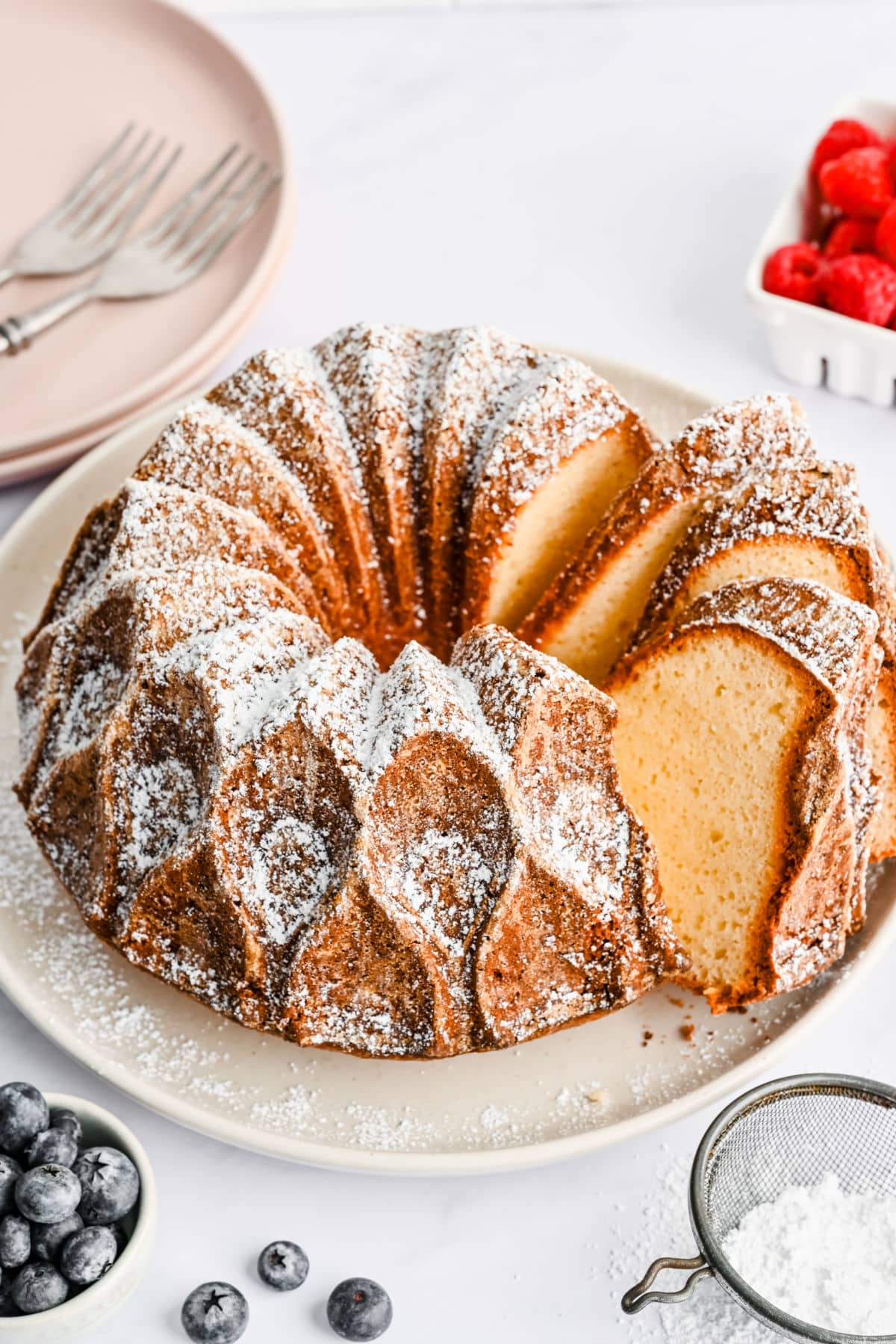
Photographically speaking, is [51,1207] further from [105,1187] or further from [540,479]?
[540,479]

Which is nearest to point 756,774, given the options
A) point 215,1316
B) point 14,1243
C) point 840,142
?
point 215,1316

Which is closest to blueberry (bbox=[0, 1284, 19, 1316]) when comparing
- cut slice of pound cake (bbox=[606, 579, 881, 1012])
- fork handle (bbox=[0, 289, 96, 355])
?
cut slice of pound cake (bbox=[606, 579, 881, 1012])

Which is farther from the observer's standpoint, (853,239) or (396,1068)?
(853,239)

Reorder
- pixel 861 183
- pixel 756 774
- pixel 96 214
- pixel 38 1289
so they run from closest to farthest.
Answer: pixel 38 1289, pixel 756 774, pixel 861 183, pixel 96 214

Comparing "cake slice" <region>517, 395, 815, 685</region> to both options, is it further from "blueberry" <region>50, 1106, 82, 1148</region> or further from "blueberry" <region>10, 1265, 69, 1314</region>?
"blueberry" <region>10, 1265, 69, 1314</region>

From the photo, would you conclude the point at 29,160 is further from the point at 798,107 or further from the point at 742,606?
the point at 742,606

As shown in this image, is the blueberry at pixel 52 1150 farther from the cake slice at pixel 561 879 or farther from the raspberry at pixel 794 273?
the raspberry at pixel 794 273

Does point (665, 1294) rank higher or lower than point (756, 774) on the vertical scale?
lower
